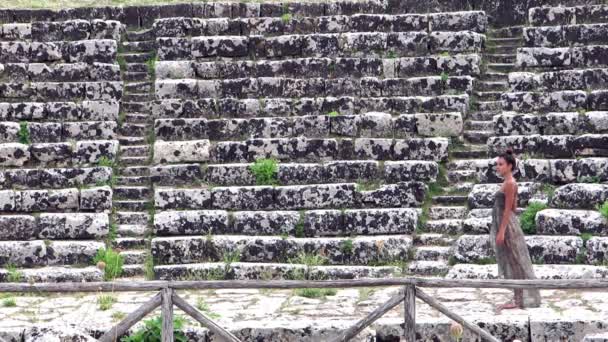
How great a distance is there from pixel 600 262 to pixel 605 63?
336 centimetres

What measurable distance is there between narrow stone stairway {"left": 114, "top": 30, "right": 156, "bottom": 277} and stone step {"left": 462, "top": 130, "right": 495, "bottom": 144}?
390 centimetres

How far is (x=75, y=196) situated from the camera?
1420cm

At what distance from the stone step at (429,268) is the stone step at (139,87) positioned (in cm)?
490

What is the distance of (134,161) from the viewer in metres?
14.9

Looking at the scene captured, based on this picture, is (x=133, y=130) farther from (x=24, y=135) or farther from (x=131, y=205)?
(x=131, y=205)

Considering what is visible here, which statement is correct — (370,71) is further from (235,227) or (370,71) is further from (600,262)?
(600,262)

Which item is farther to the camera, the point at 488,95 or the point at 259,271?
the point at 488,95

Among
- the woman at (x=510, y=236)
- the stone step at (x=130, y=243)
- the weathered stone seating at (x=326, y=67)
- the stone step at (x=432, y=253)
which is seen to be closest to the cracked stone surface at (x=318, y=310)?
the woman at (x=510, y=236)

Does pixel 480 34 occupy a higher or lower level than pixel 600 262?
higher

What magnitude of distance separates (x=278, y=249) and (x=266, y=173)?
1196 mm

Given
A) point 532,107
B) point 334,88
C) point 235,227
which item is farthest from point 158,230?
point 532,107

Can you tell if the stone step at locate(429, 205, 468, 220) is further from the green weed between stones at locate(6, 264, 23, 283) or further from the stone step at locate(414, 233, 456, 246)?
the green weed between stones at locate(6, 264, 23, 283)

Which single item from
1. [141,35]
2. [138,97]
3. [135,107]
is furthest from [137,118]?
[141,35]

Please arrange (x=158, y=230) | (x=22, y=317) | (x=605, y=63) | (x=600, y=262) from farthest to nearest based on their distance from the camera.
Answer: (x=605, y=63) < (x=158, y=230) < (x=600, y=262) < (x=22, y=317)
